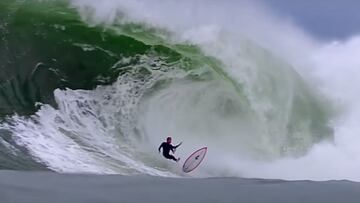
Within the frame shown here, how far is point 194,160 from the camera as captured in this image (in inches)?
492

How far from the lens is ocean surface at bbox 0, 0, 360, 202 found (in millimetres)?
12023

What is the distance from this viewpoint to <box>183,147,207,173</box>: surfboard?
12.2 metres

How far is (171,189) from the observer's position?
7.21 metres

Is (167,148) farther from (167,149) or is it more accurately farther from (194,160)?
(194,160)

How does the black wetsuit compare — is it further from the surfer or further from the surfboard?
the surfboard

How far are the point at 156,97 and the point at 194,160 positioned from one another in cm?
181

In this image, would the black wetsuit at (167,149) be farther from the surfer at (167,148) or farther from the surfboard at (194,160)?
the surfboard at (194,160)

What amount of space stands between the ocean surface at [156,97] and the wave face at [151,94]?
0.02 metres

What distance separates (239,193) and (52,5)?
9.37 metres

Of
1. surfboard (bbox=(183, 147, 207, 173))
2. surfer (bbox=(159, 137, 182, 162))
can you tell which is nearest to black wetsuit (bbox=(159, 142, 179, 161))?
surfer (bbox=(159, 137, 182, 162))

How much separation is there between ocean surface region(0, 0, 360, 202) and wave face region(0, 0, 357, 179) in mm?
24

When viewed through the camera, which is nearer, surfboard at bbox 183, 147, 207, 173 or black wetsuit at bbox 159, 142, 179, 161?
surfboard at bbox 183, 147, 207, 173

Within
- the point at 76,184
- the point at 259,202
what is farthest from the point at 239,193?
the point at 76,184

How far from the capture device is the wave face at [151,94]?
12.2m
